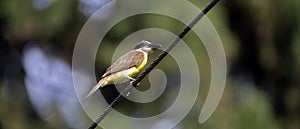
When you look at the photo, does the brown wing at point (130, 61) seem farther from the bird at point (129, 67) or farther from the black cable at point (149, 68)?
the black cable at point (149, 68)

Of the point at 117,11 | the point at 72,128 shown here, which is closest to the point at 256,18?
the point at 117,11

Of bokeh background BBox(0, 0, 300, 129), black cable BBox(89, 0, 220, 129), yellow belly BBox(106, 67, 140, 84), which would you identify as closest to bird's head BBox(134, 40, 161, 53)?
yellow belly BBox(106, 67, 140, 84)

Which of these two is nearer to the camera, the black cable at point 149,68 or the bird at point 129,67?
the black cable at point 149,68

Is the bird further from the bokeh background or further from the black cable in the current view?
the bokeh background

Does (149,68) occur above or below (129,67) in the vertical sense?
above

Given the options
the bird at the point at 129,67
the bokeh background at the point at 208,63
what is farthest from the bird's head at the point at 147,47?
the bokeh background at the point at 208,63

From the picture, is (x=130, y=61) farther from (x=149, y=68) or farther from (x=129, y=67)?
(x=149, y=68)

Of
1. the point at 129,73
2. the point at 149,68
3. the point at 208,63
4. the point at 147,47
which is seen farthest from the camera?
the point at 208,63

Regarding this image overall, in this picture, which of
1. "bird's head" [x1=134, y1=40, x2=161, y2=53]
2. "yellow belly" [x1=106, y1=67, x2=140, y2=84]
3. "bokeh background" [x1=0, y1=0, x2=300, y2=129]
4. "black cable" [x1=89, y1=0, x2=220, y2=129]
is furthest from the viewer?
"bokeh background" [x1=0, y1=0, x2=300, y2=129]

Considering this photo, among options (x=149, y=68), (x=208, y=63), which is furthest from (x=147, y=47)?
(x=208, y=63)

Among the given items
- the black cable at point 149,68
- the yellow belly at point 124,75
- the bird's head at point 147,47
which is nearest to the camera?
the black cable at point 149,68
